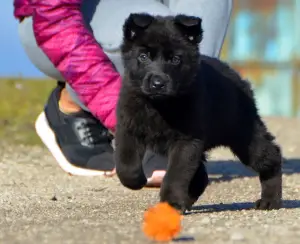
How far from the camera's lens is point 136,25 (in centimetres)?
391

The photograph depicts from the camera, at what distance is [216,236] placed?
10.4ft

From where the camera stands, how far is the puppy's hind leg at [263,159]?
4.27 meters

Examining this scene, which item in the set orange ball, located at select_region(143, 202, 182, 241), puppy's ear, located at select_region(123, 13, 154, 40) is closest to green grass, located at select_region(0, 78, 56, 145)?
puppy's ear, located at select_region(123, 13, 154, 40)

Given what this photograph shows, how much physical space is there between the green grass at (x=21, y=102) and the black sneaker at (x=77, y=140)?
2622 millimetres

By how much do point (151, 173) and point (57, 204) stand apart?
0.89 meters

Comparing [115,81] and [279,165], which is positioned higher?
[279,165]

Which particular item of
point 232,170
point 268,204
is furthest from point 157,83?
point 232,170

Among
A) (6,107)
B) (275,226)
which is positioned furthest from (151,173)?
(6,107)

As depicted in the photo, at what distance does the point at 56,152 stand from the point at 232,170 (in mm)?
1137

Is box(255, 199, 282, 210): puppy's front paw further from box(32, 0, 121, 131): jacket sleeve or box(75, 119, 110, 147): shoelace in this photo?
box(75, 119, 110, 147): shoelace

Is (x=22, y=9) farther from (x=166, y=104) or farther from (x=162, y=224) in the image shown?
(x=162, y=224)

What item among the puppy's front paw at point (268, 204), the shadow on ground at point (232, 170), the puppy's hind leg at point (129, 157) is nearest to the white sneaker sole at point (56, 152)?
the shadow on ground at point (232, 170)

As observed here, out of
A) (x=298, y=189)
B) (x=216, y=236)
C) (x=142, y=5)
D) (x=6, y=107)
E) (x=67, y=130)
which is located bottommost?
(x=6, y=107)

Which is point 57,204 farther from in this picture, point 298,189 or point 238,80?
point 298,189
